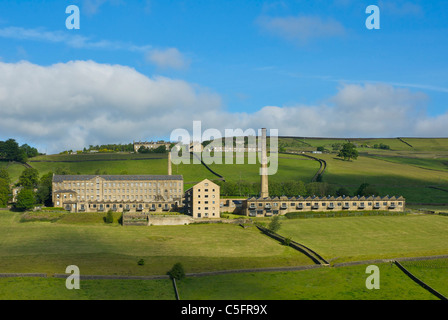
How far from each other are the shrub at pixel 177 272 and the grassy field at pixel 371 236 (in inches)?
957

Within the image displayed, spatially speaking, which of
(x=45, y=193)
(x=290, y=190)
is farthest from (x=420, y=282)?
(x=45, y=193)

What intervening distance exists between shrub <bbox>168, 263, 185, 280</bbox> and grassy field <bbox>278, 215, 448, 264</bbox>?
79.8ft

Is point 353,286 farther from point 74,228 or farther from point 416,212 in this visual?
point 416,212

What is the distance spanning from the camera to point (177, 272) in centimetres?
7062

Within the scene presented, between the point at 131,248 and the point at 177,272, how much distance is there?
1892cm

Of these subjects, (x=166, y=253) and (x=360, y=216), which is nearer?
(x=166, y=253)

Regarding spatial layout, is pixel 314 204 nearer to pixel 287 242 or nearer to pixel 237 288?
pixel 287 242

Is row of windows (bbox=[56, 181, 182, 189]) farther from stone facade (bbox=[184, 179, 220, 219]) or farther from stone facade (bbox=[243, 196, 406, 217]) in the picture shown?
stone facade (bbox=[243, 196, 406, 217])

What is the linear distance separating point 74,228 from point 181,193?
48.7 m

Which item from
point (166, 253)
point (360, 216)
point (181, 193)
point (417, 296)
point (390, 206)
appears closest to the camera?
point (417, 296)

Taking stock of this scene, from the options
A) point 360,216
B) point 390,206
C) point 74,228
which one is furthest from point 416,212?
point 74,228

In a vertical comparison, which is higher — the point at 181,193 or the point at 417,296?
the point at 181,193

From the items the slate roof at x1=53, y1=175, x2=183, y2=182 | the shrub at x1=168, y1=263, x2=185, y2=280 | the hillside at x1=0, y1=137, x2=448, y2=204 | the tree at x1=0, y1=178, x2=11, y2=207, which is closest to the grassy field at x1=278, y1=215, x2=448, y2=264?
the shrub at x1=168, y1=263, x2=185, y2=280

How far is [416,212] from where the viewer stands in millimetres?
131375
